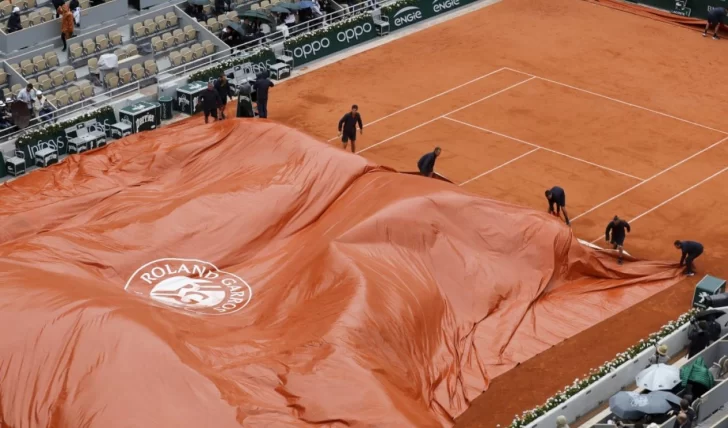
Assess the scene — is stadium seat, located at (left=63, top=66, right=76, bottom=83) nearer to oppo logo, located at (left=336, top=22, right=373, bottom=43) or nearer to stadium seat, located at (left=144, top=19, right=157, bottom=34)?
stadium seat, located at (left=144, top=19, right=157, bottom=34)

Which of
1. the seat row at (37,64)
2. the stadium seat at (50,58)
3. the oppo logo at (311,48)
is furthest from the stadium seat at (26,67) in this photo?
the oppo logo at (311,48)

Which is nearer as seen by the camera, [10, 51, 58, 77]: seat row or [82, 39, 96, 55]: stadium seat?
[10, 51, 58, 77]: seat row

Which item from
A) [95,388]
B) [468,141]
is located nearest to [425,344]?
[95,388]

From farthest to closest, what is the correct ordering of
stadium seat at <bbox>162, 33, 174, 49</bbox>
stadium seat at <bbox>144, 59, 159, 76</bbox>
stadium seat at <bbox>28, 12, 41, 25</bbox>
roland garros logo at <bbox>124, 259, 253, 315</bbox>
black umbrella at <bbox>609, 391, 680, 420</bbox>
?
1. stadium seat at <bbox>162, 33, 174, 49</bbox>
2. stadium seat at <bbox>28, 12, 41, 25</bbox>
3. stadium seat at <bbox>144, 59, 159, 76</bbox>
4. roland garros logo at <bbox>124, 259, 253, 315</bbox>
5. black umbrella at <bbox>609, 391, 680, 420</bbox>

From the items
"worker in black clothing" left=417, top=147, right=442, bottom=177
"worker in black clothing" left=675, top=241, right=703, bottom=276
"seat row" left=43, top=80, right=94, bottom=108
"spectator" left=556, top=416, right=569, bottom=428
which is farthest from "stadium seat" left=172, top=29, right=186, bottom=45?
"spectator" left=556, top=416, right=569, bottom=428

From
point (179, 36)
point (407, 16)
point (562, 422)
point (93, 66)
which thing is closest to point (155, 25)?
point (179, 36)
